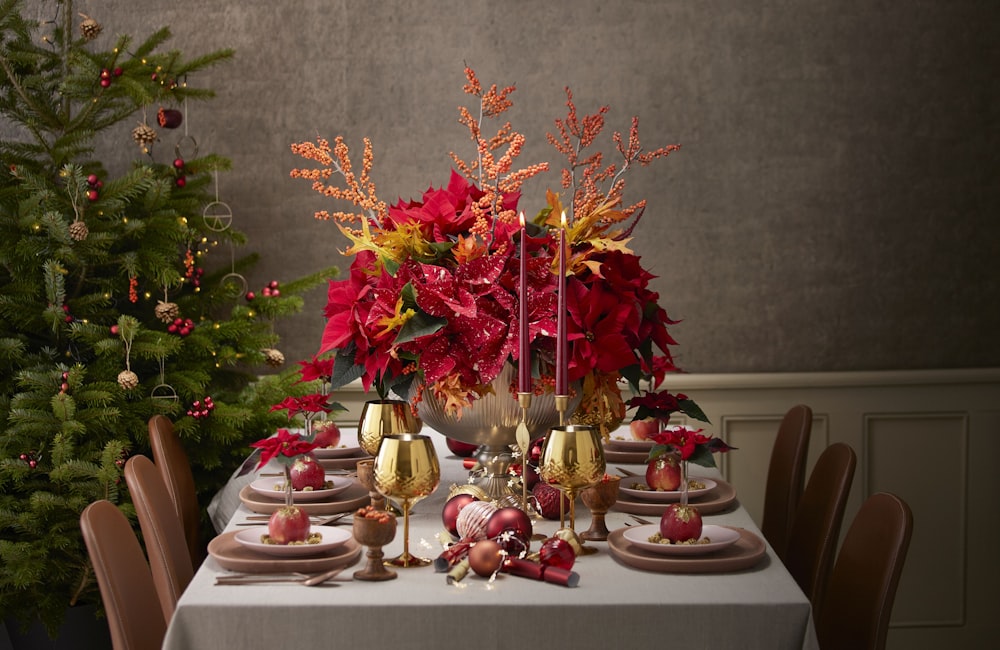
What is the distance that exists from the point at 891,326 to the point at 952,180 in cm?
53

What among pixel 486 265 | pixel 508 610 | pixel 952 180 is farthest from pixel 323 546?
pixel 952 180

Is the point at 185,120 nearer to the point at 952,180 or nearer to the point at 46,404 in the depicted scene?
the point at 46,404

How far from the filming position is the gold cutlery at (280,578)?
4.55 feet

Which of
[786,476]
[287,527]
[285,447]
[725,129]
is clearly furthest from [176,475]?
[725,129]

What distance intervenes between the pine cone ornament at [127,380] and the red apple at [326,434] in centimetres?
68

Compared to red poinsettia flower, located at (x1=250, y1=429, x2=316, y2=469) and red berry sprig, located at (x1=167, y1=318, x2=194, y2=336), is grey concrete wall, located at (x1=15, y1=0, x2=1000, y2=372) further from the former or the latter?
red poinsettia flower, located at (x1=250, y1=429, x2=316, y2=469)

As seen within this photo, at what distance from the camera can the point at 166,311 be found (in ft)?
9.46

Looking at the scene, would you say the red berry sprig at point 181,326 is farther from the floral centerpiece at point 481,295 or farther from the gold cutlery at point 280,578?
the gold cutlery at point 280,578

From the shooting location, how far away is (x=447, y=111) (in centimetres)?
344

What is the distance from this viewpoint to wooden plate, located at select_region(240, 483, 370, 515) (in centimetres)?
181

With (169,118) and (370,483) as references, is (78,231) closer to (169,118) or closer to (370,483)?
(169,118)

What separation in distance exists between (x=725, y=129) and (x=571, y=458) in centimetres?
226

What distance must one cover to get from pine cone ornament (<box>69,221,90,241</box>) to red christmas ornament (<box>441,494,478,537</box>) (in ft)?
5.09

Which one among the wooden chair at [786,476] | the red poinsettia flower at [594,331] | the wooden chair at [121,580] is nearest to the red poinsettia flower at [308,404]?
the wooden chair at [121,580]
